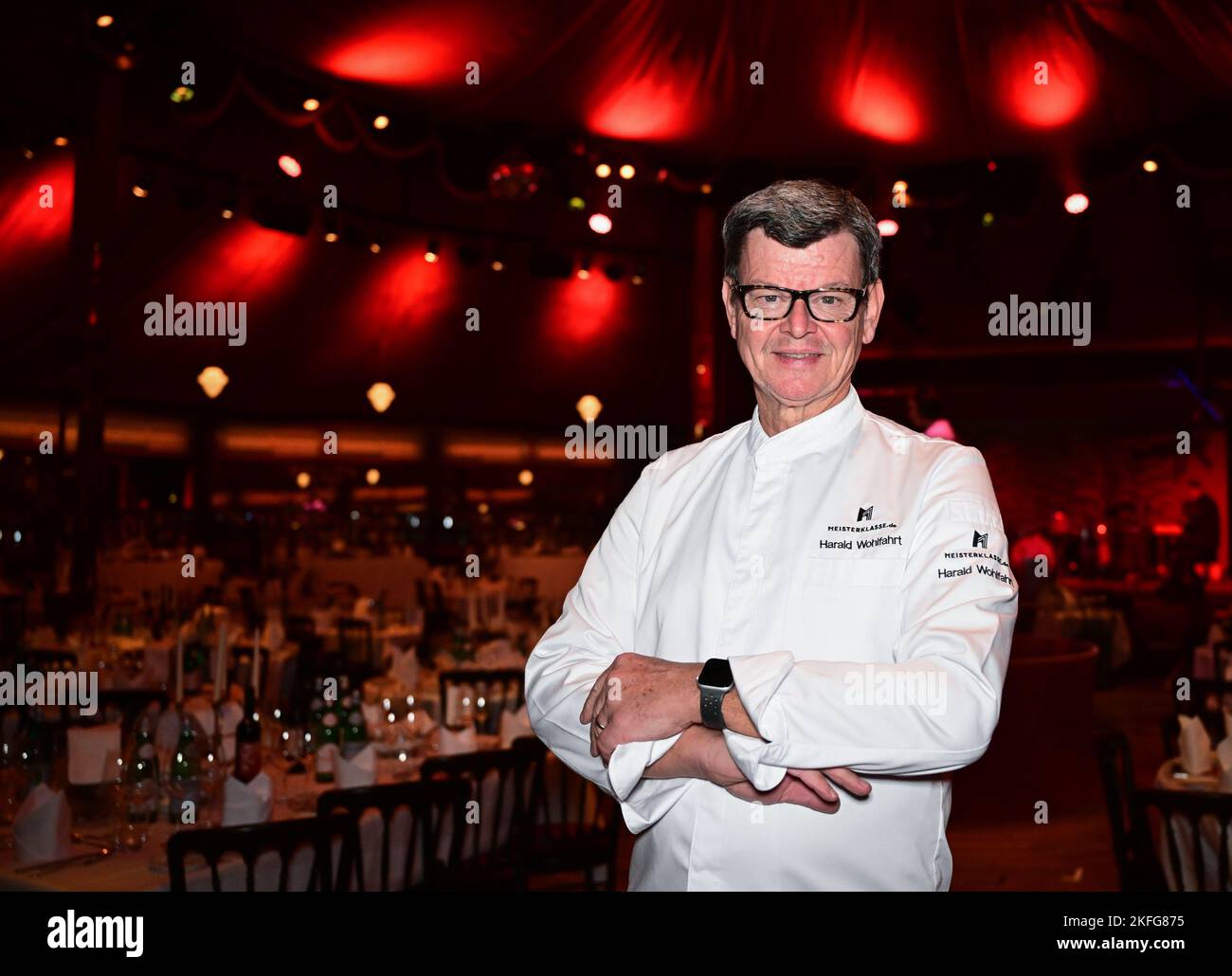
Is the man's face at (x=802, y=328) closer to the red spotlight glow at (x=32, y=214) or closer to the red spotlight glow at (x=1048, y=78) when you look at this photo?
the red spotlight glow at (x=1048, y=78)

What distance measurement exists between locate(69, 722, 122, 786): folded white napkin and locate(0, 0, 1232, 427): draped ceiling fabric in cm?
344

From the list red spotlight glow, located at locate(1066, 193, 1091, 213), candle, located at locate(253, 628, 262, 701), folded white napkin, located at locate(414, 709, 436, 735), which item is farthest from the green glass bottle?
red spotlight glow, located at locate(1066, 193, 1091, 213)

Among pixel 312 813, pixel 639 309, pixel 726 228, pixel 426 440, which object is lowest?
pixel 312 813

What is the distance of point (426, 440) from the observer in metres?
15.4

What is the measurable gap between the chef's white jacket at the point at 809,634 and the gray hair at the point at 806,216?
0.24 metres

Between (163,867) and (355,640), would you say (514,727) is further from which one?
(355,640)

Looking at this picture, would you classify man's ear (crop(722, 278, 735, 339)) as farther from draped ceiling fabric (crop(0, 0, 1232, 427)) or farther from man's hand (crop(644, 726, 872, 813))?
draped ceiling fabric (crop(0, 0, 1232, 427))

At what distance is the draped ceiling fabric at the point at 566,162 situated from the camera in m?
7.14

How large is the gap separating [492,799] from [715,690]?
2511mm

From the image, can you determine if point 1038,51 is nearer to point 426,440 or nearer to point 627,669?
point 627,669

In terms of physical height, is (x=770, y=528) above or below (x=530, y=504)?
below
